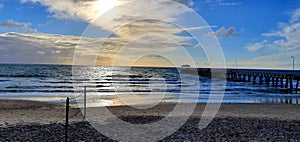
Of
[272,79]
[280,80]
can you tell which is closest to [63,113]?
[272,79]

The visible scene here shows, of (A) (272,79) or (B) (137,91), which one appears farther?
(A) (272,79)

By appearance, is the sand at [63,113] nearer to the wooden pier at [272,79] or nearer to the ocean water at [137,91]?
the ocean water at [137,91]

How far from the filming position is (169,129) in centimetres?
1087

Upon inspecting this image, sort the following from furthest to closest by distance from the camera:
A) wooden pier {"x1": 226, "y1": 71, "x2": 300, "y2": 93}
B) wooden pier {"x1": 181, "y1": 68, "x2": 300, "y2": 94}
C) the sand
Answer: wooden pier {"x1": 181, "y1": 68, "x2": 300, "y2": 94} < wooden pier {"x1": 226, "y1": 71, "x2": 300, "y2": 93} < the sand

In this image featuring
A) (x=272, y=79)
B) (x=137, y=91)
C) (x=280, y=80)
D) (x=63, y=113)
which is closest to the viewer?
(x=63, y=113)

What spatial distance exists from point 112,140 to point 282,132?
5783 mm

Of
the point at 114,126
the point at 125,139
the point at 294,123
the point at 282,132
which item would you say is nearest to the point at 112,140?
the point at 125,139

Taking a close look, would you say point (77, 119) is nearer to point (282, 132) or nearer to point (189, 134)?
point (189, 134)

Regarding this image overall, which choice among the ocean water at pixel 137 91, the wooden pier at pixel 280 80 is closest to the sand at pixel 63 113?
the ocean water at pixel 137 91

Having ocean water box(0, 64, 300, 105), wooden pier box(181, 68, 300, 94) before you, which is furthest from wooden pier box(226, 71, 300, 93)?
ocean water box(0, 64, 300, 105)

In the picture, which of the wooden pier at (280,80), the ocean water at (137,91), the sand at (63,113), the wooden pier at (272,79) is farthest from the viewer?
the wooden pier at (272,79)

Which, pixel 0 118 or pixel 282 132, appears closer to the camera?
pixel 282 132

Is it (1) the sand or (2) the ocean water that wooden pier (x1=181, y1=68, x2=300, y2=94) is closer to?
(2) the ocean water

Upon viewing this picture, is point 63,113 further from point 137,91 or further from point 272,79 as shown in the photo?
point 272,79
